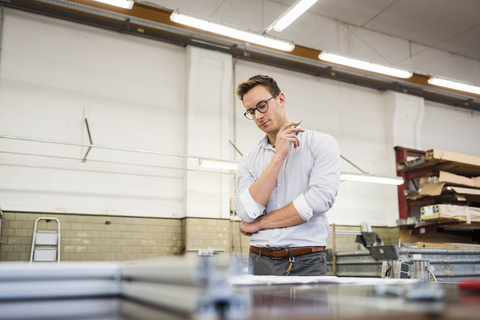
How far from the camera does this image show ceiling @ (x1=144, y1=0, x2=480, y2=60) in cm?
782

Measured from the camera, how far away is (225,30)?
20.0ft

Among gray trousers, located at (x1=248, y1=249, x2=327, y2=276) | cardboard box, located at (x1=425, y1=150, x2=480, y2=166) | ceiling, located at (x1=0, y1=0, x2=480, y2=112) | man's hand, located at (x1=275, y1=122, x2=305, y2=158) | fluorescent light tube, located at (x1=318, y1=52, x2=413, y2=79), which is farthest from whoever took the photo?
cardboard box, located at (x1=425, y1=150, x2=480, y2=166)

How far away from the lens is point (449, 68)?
995 cm

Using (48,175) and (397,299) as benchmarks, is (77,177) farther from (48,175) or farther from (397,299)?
(397,299)

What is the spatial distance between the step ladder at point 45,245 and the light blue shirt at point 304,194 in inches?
208

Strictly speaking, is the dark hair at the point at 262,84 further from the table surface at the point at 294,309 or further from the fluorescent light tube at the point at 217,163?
the fluorescent light tube at the point at 217,163

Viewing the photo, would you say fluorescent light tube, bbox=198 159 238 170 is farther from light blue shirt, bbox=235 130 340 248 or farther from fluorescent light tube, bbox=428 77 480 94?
light blue shirt, bbox=235 130 340 248

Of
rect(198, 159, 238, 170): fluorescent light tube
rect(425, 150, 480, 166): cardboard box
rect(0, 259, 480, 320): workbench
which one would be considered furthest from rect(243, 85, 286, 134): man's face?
rect(425, 150, 480, 166): cardboard box

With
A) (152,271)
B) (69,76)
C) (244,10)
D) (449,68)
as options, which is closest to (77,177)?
(69,76)

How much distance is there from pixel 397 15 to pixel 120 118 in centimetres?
586

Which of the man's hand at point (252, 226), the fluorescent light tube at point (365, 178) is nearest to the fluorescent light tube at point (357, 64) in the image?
the fluorescent light tube at point (365, 178)

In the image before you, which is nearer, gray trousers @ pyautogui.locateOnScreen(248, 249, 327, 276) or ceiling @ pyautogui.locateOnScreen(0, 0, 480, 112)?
gray trousers @ pyautogui.locateOnScreen(248, 249, 327, 276)

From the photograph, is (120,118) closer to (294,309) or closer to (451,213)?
(451,213)

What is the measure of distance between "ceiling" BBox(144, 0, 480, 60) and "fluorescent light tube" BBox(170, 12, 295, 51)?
1.49 metres
